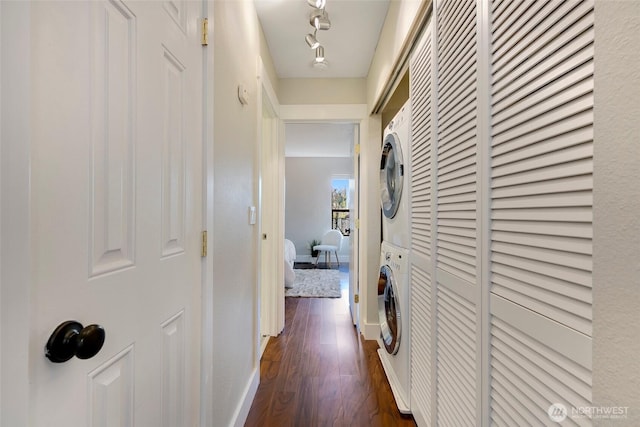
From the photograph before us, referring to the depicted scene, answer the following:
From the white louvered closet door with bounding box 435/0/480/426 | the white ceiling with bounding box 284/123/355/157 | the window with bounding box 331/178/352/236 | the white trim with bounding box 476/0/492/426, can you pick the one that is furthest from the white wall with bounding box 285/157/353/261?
the white trim with bounding box 476/0/492/426

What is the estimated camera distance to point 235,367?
1491 millimetres

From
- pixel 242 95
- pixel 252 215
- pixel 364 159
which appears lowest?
pixel 252 215

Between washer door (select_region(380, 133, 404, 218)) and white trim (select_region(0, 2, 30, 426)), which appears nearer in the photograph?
white trim (select_region(0, 2, 30, 426))

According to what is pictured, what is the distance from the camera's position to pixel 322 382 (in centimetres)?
195

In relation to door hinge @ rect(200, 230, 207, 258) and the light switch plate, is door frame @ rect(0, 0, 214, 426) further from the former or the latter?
the light switch plate

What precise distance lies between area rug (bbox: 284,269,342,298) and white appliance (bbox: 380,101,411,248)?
2212 millimetres

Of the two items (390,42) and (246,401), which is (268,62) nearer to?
(390,42)

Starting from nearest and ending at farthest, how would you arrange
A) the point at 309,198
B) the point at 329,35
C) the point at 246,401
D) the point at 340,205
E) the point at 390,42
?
1. the point at 246,401
2. the point at 390,42
3. the point at 329,35
4. the point at 309,198
5. the point at 340,205

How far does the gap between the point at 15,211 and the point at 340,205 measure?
6.70 m

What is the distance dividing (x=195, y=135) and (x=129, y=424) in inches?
33.6

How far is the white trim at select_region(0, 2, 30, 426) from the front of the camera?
1.34 ft

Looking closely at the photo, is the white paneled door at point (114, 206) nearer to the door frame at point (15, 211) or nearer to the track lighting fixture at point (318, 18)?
the door frame at point (15, 211)

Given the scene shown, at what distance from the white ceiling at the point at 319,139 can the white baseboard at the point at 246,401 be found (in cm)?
272

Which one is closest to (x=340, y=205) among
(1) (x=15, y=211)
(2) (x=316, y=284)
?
(2) (x=316, y=284)
